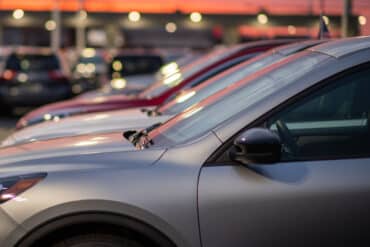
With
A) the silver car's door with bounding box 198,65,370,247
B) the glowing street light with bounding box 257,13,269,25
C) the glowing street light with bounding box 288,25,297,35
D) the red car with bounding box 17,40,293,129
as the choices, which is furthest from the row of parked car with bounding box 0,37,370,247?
the glowing street light with bounding box 288,25,297,35

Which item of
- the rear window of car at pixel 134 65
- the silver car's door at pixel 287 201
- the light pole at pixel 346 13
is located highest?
the rear window of car at pixel 134 65

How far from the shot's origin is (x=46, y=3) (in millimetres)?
48531

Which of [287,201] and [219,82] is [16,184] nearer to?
[287,201]

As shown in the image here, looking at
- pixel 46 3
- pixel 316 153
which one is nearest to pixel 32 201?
pixel 316 153

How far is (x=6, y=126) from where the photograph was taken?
1644 cm

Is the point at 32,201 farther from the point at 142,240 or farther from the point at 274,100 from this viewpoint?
the point at 274,100

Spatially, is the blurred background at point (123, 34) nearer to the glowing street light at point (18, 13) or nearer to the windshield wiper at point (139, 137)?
the glowing street light at point (18, 13)

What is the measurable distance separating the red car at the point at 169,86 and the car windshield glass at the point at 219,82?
1.59 meters

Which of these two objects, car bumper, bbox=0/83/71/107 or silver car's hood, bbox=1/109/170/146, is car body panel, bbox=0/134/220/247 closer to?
silver car's hood, bbox=1/109/170/146

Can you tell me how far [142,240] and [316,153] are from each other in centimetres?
90

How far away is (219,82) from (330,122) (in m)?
2.16

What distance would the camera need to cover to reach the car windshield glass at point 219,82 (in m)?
5.80

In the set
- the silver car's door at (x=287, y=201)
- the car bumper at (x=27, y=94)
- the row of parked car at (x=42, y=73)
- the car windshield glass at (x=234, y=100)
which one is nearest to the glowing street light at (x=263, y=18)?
the row of parked car at (x=42, y=73)

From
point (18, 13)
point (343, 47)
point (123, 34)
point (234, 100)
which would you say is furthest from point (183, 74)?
point (18, 13)
